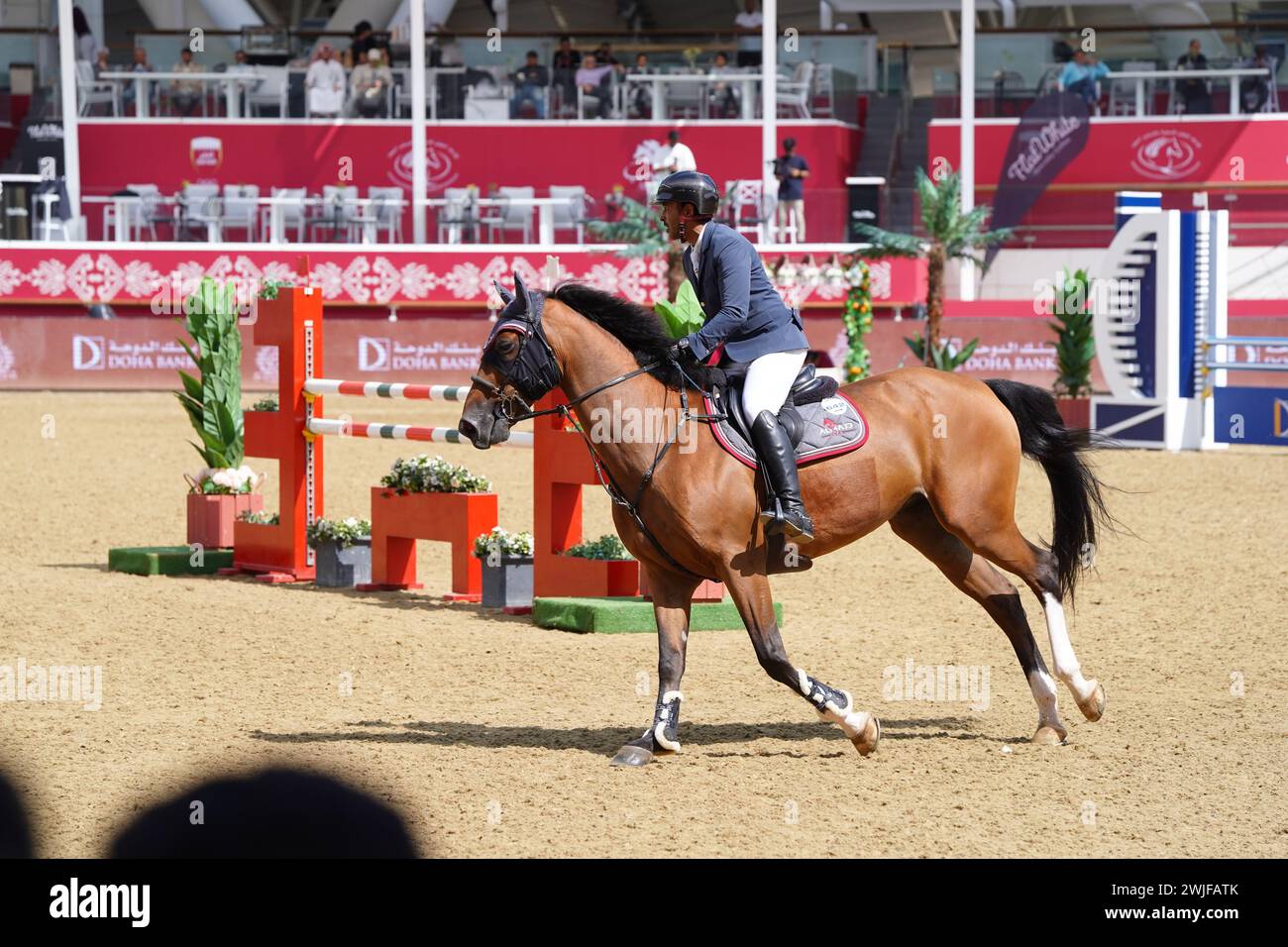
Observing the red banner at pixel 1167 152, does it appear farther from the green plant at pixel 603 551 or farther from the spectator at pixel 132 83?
the green plant at pixel 603 551

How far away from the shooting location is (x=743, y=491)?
6.77 metres

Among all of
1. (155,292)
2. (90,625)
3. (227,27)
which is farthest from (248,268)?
(90,625)

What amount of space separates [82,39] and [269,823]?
33.5m

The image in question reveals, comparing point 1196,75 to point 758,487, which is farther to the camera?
point 1196,75

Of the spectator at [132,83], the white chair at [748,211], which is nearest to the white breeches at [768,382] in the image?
the white chair at [748,211]

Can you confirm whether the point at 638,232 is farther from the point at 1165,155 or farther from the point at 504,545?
the point at 504,545

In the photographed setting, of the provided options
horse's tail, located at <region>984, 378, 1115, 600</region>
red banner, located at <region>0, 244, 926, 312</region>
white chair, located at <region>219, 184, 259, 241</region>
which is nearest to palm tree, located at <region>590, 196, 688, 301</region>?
red banner, located at <region>0, 244, 926, 312</region>

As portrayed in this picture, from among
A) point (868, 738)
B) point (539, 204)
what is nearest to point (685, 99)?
point (539, 204)

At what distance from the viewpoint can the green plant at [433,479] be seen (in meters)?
11.1

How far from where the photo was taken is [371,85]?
30.7m

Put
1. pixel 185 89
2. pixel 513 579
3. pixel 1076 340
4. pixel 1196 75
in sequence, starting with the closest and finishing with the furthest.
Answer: pixel 513 579
pixel 1076 340
pixel 1196 75
pixel 185 89

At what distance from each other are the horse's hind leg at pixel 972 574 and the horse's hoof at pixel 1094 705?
13 cm

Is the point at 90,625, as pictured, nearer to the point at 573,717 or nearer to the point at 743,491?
the point at 573,717

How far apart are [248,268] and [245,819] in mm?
27557
